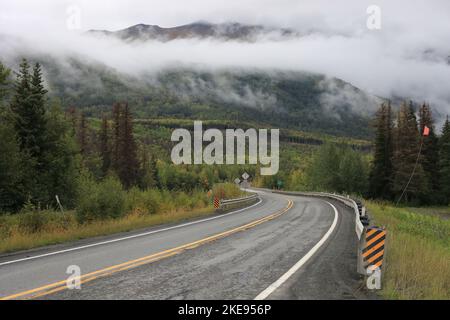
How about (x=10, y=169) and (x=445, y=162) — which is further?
(x=445, y=162)

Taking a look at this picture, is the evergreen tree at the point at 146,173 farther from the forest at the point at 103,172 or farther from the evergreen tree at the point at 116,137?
the evergreen tree at the point at 116,137

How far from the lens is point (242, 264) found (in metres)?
9.23

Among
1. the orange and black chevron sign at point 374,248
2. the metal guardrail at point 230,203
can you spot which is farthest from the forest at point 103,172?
the orange and black chevron sign at point 374,248

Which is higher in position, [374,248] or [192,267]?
[374,248]

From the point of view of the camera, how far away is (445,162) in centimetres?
5572

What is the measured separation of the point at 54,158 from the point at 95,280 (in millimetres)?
25599

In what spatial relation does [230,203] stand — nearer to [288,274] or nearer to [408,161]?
[288,274]

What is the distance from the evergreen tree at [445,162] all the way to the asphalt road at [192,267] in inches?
1924

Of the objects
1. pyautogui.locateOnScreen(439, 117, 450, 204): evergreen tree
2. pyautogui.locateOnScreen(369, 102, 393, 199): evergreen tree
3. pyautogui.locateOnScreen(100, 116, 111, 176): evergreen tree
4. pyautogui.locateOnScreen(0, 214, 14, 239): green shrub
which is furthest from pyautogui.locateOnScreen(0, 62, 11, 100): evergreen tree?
pyautogui.locateOnScreen(439, 117, 450, 204): evergreen tree

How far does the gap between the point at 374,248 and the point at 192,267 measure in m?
→ 3.79

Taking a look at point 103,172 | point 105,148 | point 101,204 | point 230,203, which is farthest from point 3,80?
point 105,148

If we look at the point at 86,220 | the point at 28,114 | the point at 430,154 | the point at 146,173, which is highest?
the point at 28,114

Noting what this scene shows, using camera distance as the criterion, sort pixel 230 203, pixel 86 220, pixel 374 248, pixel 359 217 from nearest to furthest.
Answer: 1. pixel 374 248
2. pixel 359 217
3. pixel 86 220
4. pixel 230 203

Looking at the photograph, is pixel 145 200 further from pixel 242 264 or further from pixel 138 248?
pixel 242 264
